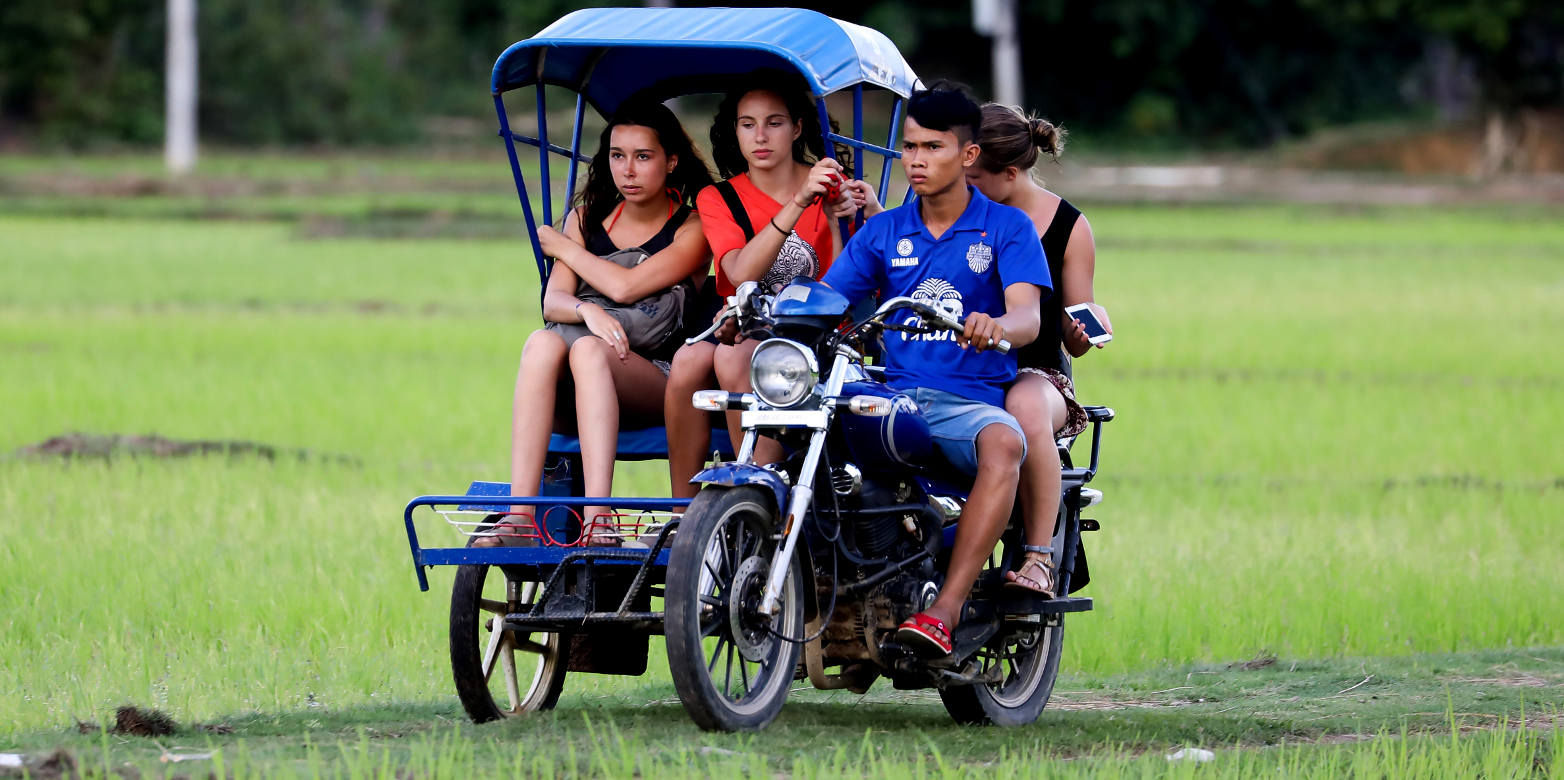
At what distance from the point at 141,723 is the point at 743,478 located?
1642 millimetres

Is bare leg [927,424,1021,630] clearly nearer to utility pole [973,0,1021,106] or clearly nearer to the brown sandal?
the brown sandal

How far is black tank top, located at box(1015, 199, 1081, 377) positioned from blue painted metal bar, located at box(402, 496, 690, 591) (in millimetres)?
1362

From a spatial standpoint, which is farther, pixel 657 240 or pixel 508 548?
pixel 657 240

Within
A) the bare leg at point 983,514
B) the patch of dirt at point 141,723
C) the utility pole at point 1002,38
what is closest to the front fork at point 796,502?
the bare leg at point 983,514

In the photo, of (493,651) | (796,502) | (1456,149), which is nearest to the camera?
(796,502)

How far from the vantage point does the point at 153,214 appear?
33.2 m

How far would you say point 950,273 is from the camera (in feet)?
20.3

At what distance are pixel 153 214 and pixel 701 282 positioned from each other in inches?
1100

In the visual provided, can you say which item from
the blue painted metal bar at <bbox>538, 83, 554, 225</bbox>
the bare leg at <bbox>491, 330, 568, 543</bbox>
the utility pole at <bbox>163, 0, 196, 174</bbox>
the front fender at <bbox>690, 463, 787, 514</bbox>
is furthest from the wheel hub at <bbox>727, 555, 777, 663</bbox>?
the utility pole at <bbox>163, 0, 196, 174</bbox>

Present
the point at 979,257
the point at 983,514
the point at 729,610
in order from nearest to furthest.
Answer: the point at 729,610, the point at 983,514, the point at 979,257

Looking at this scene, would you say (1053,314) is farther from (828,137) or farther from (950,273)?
Result: (828,137)

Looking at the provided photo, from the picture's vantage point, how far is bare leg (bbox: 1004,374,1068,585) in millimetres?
6219

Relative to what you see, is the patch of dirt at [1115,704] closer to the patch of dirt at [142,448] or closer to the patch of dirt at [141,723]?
the patch of dirt at [141,723]

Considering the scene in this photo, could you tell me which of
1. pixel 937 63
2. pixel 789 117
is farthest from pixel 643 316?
pixel 937 63
